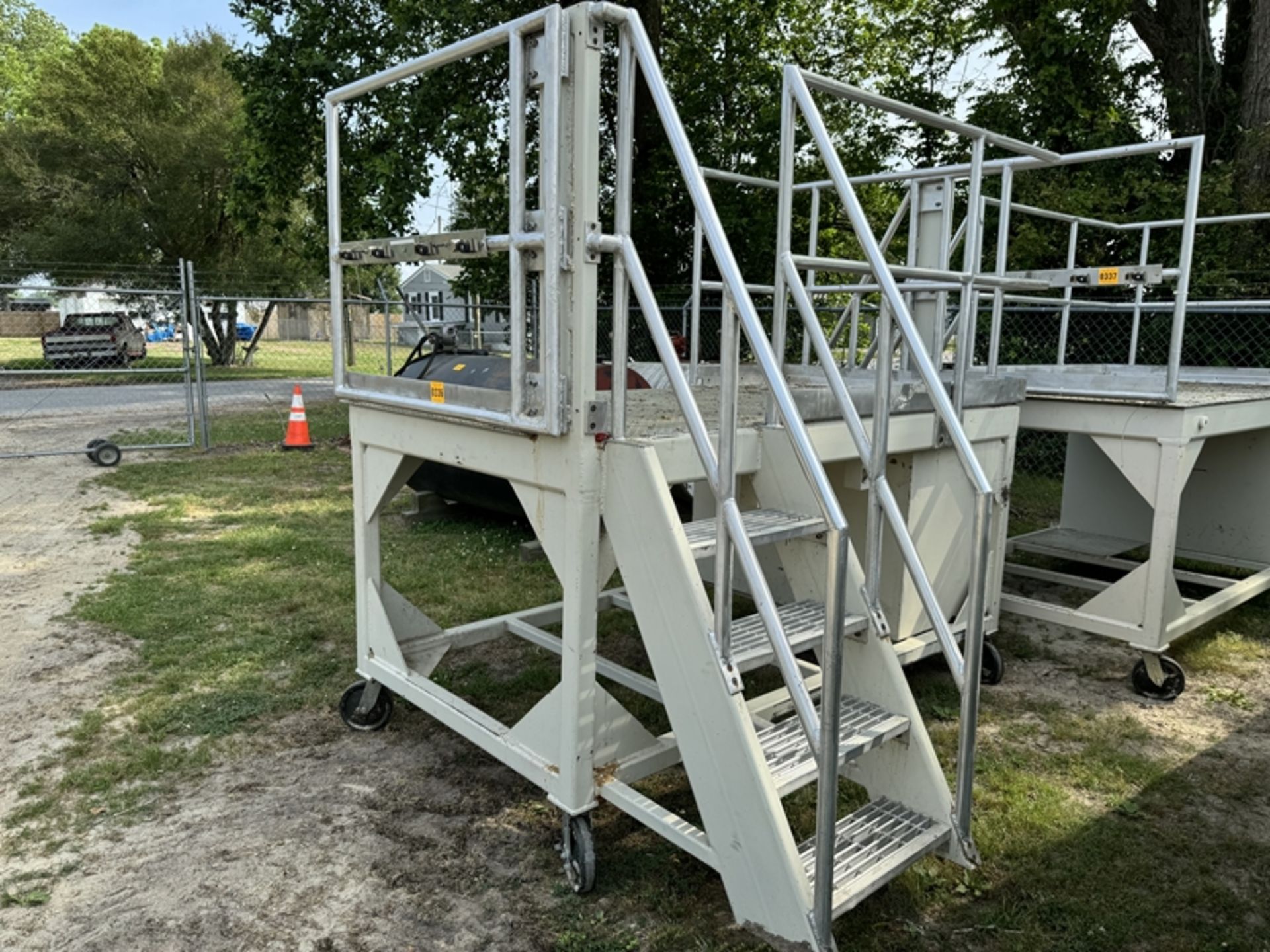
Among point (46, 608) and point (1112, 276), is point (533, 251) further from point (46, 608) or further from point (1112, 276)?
point (46, 608)

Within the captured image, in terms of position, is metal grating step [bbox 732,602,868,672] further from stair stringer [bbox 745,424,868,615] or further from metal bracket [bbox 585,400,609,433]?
metal bracket [bbox 585,400,609,433]

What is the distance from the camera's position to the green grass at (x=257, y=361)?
613 inches

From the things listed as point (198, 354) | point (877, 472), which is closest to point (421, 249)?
point (877, 472)

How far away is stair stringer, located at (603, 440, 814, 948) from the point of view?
222 centimetres

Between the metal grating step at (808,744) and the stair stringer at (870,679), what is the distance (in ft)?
0.18

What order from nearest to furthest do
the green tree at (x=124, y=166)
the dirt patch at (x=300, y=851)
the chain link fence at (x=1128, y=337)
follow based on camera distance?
1. the dirt patch at (x=300, y=851)
2. the chain link fence at (x=1128, y=337)
3. the green tree at (x=124, y=166)

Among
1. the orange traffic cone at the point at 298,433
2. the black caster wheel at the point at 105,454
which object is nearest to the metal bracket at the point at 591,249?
the black caster wheel at the point at 105,454

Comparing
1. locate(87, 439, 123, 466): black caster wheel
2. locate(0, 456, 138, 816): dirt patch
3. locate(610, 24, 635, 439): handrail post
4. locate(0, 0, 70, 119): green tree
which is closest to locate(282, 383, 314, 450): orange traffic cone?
locate(87, 439, 123, 466): black caster wheel

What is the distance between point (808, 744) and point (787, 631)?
0.97 ft

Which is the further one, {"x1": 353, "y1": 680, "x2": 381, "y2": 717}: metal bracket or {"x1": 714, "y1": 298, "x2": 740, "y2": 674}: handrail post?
{"x1": 353, "y1": 680, "x2": 381, "y2": 717}: metal bracket

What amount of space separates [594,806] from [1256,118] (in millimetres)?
10069

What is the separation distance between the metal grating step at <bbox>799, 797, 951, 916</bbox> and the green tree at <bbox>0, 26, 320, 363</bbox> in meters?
21.2

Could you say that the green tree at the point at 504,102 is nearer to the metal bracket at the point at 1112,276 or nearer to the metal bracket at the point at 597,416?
the metal bracket at the point at 1112,276

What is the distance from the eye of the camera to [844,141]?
543 inches
